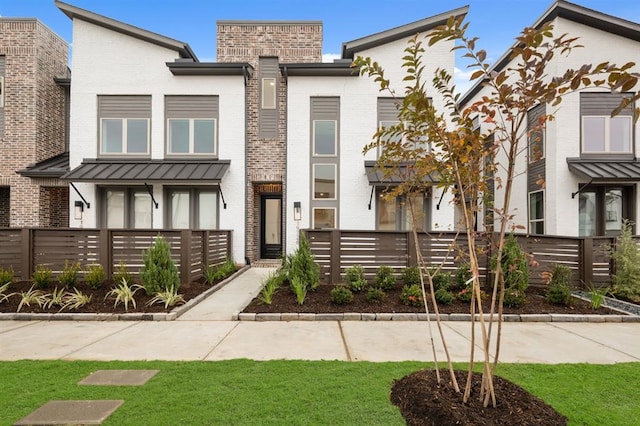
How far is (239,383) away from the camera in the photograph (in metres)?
3.15

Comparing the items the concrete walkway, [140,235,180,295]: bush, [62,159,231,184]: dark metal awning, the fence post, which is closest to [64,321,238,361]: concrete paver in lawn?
the concrete walkway

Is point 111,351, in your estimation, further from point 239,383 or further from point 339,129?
point 339,129

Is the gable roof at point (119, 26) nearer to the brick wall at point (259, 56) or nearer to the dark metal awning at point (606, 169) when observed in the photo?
the brick wall at point (259, 56)

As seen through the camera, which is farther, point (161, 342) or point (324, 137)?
point (324, 137)

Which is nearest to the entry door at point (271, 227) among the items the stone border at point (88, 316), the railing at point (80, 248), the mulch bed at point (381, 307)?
the railing at point (80, 248)

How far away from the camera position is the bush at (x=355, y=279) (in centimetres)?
672

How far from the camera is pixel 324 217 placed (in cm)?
1119

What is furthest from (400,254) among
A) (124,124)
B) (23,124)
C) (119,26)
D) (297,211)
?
(23,124)

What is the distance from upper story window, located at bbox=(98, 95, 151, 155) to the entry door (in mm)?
4445

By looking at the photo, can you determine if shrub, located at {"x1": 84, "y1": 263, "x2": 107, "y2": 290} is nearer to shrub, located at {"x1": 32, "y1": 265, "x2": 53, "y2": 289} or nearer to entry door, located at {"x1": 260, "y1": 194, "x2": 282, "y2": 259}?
shrub, located at {"x1": 32, "y1": 265, "x2": 53, "y2": 289}

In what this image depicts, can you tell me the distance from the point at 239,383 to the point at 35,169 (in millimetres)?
12149

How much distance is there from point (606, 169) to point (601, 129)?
1.55 meters

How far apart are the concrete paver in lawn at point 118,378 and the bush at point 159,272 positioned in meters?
3.05

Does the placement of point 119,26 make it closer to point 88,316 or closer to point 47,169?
point 47,169
